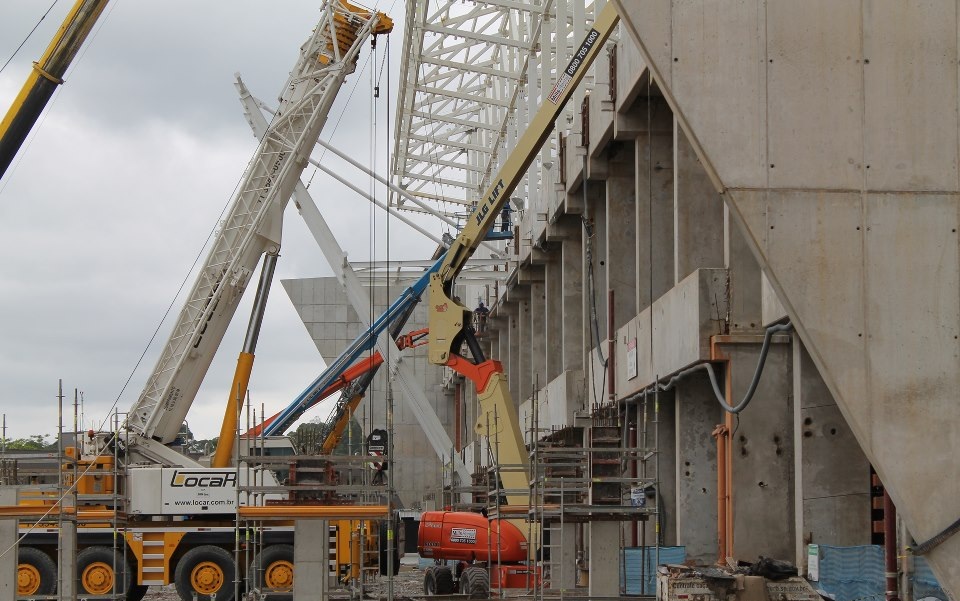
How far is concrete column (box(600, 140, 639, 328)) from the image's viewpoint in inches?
1073

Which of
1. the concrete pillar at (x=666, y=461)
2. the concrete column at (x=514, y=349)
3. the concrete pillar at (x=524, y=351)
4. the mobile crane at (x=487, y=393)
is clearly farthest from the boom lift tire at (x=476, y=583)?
the concrete column at (x=514, y=349)

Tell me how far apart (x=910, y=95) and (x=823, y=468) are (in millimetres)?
5848

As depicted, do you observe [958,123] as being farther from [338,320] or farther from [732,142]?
[338,320]

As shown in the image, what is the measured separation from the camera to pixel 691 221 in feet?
69.6

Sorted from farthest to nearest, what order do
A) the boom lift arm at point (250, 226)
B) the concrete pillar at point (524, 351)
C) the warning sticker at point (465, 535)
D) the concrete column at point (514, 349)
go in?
1. the concrete column at point (514, 349)
2. the concrete pillar at point (524, 351)
3. the warning sticker at point (465, 535)
4. the boom lift arm at point (250, 226)

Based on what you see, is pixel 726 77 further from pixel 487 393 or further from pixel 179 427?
pixel 487 393

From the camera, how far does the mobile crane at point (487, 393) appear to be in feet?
81.9

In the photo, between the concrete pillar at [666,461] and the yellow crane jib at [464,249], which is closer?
the concrete pillar at [666,461]

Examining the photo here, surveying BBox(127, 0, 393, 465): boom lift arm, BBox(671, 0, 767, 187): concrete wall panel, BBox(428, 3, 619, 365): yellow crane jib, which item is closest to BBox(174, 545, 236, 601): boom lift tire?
BBox(127, 0, 393, 465): boom lift arm

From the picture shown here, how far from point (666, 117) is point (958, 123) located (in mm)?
12162

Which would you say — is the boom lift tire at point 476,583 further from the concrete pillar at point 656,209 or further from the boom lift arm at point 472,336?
the concrete pillar at point 656,209

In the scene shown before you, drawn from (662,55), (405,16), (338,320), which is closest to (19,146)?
(662,55)

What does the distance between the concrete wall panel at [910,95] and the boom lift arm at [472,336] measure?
14426mm

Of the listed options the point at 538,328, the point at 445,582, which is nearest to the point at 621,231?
the point at 445,582
